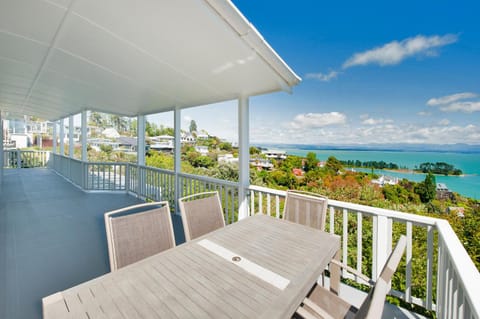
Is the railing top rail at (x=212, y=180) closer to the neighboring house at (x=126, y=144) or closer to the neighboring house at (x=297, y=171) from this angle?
the neighboring house at (x=126, y=144)

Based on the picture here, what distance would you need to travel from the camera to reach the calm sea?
566 cm

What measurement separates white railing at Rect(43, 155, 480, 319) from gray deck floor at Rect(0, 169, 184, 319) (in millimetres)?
756

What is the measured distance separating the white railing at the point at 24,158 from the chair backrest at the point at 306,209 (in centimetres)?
1363

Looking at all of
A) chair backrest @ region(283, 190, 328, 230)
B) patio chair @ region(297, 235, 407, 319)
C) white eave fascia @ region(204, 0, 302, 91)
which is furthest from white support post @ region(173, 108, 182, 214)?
patio chair @ region(297, 235, 407, 319)

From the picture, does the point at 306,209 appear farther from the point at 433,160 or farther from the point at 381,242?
the point at 433,160

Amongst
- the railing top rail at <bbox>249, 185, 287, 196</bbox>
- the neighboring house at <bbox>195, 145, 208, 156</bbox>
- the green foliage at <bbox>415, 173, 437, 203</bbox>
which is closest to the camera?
the railing top rail at <bbox>249, 185, 287, 196</bbox>

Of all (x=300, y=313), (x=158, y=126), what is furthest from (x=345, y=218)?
(x=158, y=126)

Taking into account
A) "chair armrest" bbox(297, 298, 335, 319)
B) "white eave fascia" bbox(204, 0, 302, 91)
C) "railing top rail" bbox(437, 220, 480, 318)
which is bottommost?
"chair armrest" bbox(297, 298, 335, 319)

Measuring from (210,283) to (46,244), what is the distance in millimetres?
3310

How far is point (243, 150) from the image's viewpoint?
3.59 meters

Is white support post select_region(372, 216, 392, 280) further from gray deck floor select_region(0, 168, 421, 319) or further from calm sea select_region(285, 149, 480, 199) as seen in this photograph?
calm sea select_region(285, 149, 480, 199)

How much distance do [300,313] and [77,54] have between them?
11.5 feet

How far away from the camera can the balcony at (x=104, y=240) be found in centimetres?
161

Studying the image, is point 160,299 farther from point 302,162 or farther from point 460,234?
point 302,162
